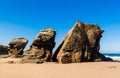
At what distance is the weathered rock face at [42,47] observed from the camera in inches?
928

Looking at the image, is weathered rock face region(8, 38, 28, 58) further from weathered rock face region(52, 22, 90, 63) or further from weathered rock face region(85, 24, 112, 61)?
weathered rock face region(85, 24, 112, 61)

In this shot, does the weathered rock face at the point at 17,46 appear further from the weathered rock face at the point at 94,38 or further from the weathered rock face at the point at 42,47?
the weathered rock face at the point at 94,38

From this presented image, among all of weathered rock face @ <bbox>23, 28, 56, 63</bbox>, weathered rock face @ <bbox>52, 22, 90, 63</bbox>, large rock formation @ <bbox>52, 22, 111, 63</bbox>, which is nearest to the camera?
weathered rock face @ <bbox>52, 22, 90, 63</bbox>

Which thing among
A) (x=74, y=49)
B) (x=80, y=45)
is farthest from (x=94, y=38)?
(x=74, y=49)

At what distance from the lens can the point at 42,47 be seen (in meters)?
24.2

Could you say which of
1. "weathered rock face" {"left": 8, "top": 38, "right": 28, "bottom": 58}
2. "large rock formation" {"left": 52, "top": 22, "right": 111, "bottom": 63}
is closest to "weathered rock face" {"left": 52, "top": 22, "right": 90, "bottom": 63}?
"large rock formation" {"left": 52, "top": 22, "right": 111, "bottom": 63}

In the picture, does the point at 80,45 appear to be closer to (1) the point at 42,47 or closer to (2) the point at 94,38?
(2) the point at 94,38

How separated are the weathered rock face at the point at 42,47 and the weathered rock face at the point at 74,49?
161 centimetres

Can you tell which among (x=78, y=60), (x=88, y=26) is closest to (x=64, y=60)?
(x=78, y=60)

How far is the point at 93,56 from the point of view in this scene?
24047 millimetres

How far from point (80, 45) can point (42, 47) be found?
13.6ft

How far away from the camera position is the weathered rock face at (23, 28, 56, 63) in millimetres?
23578
